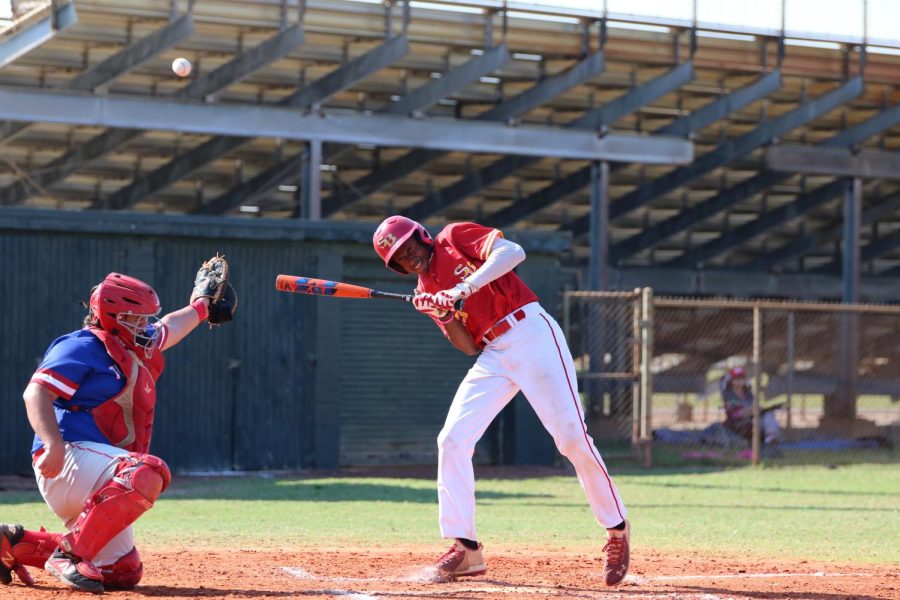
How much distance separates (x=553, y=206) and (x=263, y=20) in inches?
377

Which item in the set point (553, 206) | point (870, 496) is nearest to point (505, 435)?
point (870, 496)

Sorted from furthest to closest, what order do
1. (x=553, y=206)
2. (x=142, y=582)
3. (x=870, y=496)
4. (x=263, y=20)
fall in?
(x=553, y=206), (x=263, y=20), (x=870, y=496), (x=142, y=582)

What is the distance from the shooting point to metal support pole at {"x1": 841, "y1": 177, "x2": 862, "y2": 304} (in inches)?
926

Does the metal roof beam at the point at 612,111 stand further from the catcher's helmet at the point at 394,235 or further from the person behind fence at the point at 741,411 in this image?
the catcher's helmet at the point at 394,235

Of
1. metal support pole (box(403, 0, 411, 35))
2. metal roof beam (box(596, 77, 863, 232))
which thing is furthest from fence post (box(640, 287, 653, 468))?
metal roof beam (box(596, 77, 863, 232))

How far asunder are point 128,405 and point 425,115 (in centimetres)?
1392

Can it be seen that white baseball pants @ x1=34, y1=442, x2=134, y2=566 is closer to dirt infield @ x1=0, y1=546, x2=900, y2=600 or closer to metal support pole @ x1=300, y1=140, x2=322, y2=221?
dirt infield @ x1=0, y1=546, x2=900, y2=600

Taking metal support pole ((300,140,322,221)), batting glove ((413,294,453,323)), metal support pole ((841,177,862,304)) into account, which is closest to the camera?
batting glove ((413,294,453,323))

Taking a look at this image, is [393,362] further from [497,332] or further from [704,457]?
[497,332]

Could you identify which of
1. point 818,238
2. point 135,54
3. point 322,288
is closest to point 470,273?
point 322,288

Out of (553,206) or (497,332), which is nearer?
(497,332)

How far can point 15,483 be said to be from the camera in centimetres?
1416

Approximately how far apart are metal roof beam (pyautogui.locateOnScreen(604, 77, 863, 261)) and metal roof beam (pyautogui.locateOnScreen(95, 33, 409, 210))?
7.34 meters

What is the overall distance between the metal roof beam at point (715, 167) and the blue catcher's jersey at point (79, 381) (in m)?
17.8
